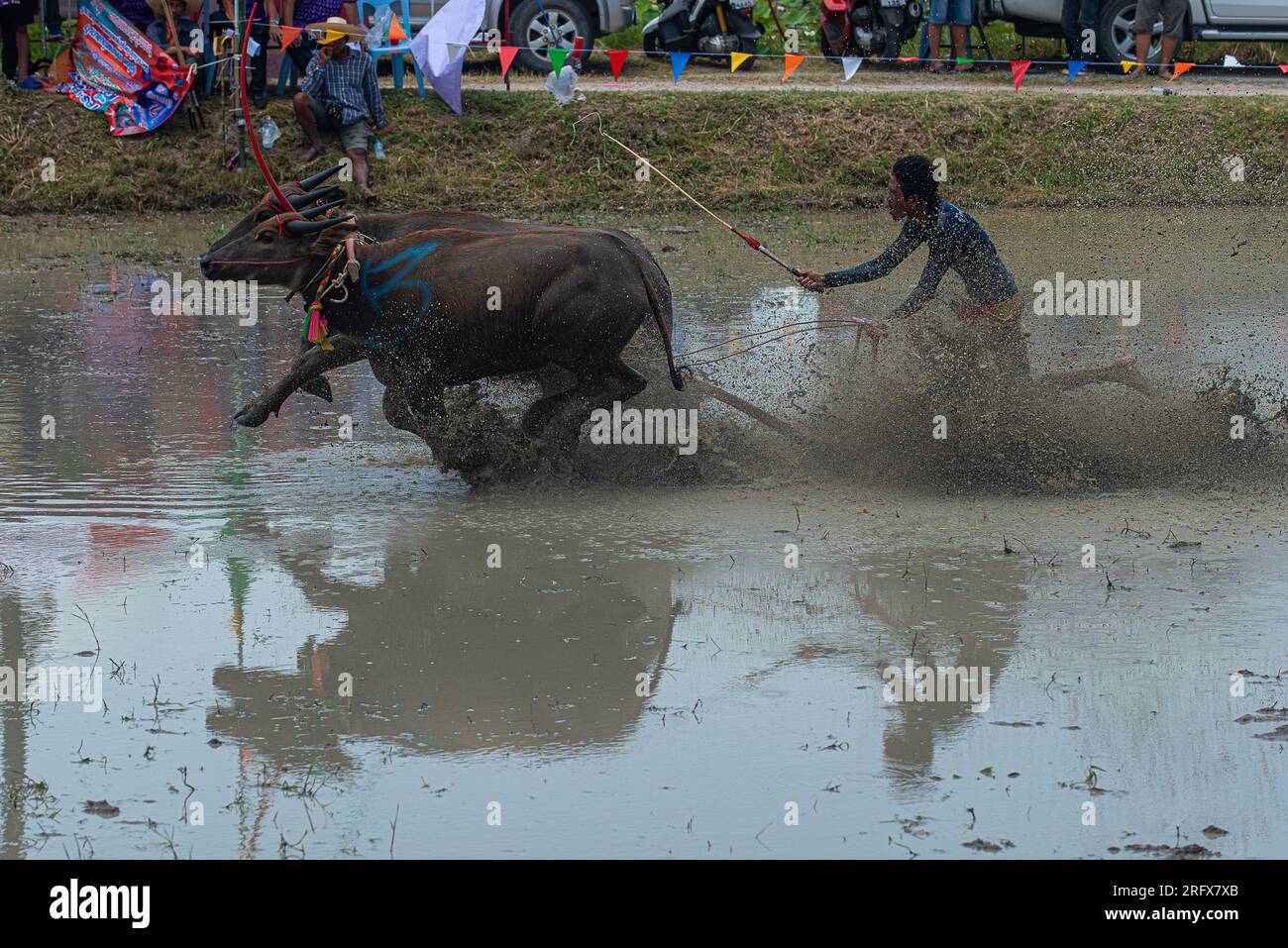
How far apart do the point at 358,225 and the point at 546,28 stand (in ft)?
39.0

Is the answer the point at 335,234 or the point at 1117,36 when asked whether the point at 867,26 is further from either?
the point at 335,234

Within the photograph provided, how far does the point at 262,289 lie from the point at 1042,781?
9.96 metres

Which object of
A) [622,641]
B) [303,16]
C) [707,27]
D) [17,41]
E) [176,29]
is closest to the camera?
[622,641]

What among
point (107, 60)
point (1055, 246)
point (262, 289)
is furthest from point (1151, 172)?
point (107, 60)

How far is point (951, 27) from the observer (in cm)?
2061

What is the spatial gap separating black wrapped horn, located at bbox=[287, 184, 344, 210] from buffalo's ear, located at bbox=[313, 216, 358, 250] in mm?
172

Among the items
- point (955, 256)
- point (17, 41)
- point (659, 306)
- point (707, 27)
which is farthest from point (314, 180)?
point (707, 27)

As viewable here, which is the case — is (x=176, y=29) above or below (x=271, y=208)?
above

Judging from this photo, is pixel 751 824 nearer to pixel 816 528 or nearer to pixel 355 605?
pixel 355 605

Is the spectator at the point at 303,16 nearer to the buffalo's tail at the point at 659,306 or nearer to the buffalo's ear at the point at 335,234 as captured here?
the buffalo's ear at the point at 335,234

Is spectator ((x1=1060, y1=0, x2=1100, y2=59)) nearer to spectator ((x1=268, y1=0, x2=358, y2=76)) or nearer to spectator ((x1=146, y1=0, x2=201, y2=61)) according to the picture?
spectator ((x1=268, y1=0, x2=358, y2=76))

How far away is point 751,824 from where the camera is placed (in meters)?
4.78

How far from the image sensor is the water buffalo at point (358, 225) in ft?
27.3

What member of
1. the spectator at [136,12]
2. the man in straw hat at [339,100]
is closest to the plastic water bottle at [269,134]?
the man in straw hat at [339,100]
